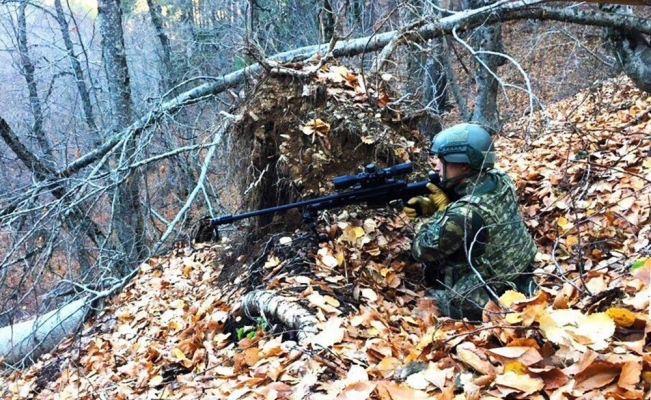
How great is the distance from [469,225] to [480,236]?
15 centimetres

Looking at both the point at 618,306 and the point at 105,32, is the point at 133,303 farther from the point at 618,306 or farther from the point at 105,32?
the point at 618,306

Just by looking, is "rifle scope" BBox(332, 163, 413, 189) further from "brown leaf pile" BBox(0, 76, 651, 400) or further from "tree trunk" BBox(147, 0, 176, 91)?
"tree trunk" BBox(147, 0, 176, 91)

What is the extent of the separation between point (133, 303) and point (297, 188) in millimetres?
2731

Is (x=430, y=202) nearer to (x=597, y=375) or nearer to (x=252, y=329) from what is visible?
(x=252, y=329)

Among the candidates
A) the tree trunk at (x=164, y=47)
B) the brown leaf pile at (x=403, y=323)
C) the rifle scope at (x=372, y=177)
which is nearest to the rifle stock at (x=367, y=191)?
the rifle scope at (x=372, y=177)

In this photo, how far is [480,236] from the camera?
12.4 feet

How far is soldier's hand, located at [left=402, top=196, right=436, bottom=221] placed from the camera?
3.99 metres

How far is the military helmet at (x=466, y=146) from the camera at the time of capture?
382cm

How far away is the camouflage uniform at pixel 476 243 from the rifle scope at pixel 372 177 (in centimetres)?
43

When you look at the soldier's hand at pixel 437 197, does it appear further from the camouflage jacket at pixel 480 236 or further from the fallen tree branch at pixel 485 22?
the fallen tree branch at pixel 485 22

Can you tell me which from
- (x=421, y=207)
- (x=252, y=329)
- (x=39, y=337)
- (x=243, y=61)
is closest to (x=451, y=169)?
(x=421, y=207)

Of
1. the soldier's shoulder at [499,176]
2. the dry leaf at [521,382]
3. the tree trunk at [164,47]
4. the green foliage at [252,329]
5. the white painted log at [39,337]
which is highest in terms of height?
the tree trunk at [164,47]

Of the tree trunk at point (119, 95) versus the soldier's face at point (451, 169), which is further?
the tree trunk at point (119, 95)

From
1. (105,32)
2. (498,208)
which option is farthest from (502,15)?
(105,32)
